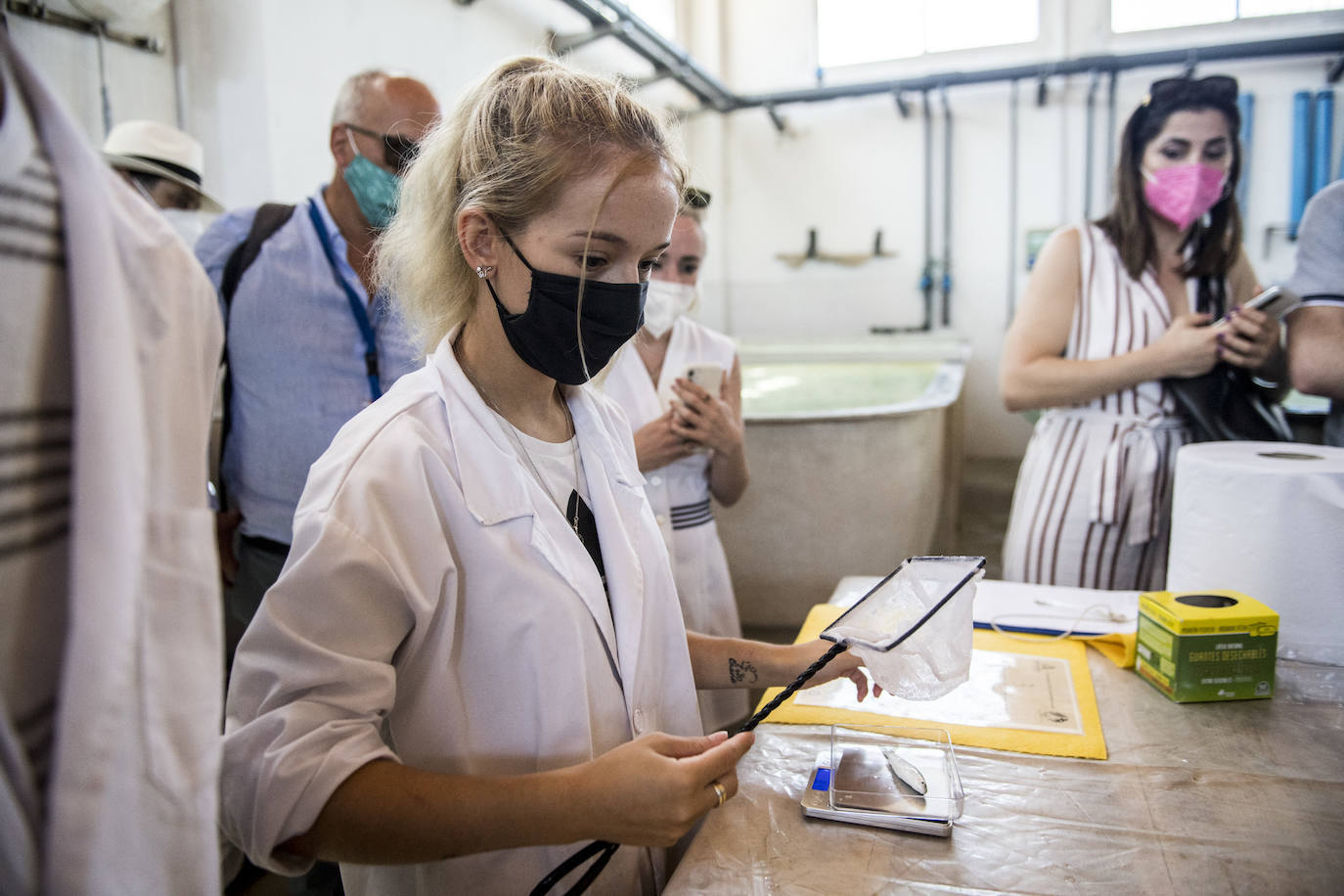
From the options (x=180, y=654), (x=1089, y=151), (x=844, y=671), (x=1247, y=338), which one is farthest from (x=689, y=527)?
(x=1089, y=151)

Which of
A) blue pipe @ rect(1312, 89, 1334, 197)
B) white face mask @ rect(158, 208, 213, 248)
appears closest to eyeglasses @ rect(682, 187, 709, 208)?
white face mask @ rect(158, 208, 213, 248)

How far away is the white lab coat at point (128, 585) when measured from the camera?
14.6 inches

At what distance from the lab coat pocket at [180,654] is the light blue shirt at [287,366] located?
4.16ft

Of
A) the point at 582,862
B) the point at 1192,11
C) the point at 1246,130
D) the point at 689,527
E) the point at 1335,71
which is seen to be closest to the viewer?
the point at 582,862

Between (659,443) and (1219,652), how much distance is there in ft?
3.45

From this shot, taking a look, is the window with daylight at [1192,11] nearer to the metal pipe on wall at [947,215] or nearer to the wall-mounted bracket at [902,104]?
the metal pipe on wall at [947,215]

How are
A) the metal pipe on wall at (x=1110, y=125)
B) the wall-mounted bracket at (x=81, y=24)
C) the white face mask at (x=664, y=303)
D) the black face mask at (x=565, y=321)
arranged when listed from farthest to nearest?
1. the metal pipe on wall at (x=1110, y=125)
2. the wall-mounted bracket at (x=81, y=24)
3. the white face mask at (x=664, y=303)
4. the black face mask at (x=565, y=321)

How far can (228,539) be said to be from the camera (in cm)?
176

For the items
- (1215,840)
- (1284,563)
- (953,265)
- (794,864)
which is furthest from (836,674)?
(953,265)

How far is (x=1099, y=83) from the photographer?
5.79 meters

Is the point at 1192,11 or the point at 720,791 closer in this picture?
the point at 720,791

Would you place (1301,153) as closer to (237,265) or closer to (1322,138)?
(1322,138)

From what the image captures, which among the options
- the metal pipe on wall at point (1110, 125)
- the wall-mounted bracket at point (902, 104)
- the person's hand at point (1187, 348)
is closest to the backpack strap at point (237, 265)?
the person's hand at point (1187, 348)

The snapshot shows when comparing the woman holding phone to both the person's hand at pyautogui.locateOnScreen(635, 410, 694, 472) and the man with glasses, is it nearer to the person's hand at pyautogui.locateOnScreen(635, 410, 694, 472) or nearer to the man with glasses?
the person's hand at pyautogui.locateOnScreen(635, 410, 694, 472)
